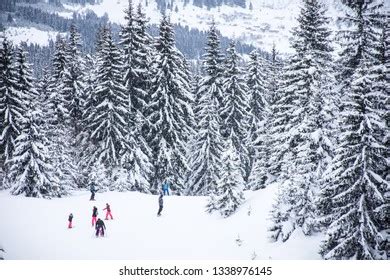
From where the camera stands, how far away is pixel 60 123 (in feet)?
113

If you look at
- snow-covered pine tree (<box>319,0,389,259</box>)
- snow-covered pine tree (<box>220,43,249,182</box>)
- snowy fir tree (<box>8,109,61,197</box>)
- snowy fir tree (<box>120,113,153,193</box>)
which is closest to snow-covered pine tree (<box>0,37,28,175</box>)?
snowy fir tree (<box>8,109,61,197</box>)

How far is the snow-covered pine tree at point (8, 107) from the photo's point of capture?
28.1m

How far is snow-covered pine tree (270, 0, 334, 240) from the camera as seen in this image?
47.2ft

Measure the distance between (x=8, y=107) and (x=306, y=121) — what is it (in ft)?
83.4

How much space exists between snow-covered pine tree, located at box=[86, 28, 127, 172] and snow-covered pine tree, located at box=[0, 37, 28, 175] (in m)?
6.46

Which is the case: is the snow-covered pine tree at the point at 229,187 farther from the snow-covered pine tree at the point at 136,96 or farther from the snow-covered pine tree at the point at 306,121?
→ the snow-covered pine tree at the point at 136,96

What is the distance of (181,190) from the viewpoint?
33719 millimetres

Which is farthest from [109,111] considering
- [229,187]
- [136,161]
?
[229,187]

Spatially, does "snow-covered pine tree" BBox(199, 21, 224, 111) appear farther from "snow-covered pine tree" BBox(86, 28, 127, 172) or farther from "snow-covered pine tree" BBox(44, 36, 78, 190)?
"snow-covered pine tree" BBox(44, 36, 78, 190)

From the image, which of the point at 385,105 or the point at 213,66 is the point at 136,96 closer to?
the point at 213,66

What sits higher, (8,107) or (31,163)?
(8,107)

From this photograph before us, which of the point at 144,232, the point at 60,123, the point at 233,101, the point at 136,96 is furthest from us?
the point at 233,101

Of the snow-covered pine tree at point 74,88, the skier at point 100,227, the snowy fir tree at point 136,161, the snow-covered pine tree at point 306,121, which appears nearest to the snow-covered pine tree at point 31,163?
the snowy fir tree at point 136,161

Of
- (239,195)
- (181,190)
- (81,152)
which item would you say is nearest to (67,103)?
(81,152)
